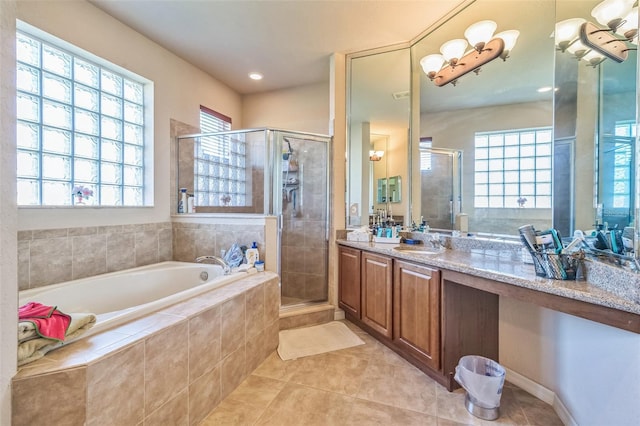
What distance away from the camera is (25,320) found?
1.06 metres

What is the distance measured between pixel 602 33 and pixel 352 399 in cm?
244

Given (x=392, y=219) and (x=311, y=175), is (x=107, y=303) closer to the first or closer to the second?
(x=311, y=175)

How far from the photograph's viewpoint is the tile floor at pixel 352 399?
1.50 metres

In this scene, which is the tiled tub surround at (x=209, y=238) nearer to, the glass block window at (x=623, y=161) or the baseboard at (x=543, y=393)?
the baseboard at (x=543, y=393)

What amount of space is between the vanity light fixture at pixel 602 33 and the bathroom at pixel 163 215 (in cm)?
134

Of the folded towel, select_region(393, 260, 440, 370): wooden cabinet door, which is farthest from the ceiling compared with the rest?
the folded towel

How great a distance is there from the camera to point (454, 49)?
91.4 inches

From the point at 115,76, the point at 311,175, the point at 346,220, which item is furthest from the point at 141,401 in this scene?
the point at 115,76

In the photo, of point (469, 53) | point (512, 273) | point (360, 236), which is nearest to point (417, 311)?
point (512, 273)

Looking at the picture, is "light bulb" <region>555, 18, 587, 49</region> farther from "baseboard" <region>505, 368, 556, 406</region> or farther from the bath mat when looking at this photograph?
the bath mat

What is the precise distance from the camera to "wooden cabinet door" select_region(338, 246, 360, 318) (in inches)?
102

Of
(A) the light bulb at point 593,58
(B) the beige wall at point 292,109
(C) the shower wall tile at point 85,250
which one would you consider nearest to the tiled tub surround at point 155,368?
(C) the shower wall tile at point 85,250

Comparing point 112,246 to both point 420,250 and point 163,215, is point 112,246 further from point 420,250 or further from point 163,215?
point 420,250

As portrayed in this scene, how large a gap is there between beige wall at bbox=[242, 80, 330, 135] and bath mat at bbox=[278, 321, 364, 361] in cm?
225
